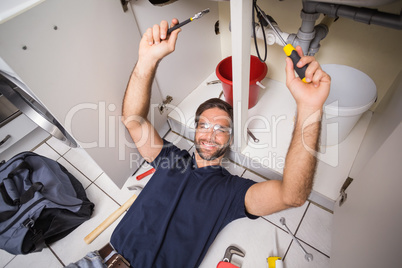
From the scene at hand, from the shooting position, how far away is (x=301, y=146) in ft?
2.53

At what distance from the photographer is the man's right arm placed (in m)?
0.88

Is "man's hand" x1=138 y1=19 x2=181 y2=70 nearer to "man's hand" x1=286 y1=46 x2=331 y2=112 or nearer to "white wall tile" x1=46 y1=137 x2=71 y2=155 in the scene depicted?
"man's hand" x1=286 y1=46 x2=331 y2=112

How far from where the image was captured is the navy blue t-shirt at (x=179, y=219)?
0.94 m

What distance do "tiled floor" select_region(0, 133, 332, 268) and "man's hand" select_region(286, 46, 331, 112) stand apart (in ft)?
2.74

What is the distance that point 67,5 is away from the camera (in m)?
0.77

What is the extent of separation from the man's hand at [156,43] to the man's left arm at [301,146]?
0.46 m

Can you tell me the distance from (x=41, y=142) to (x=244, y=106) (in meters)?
1.81

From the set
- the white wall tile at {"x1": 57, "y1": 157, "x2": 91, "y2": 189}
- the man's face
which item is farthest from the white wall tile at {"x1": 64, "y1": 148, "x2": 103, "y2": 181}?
the man's face

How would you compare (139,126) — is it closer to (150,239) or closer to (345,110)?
(150,239)

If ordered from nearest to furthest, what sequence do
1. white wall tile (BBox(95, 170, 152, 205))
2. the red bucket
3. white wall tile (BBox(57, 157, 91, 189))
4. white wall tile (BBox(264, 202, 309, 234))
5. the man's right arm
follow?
the man's right arm
white wall tile (BBox(264, 202, 309, 234))
the red bucket
white wall tile (BBox(95, 170, 152, 205))
white wall tile (BBox(57, 157, 91, 189))

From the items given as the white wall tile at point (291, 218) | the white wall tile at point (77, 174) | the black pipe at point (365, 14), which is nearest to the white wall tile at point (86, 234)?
the white wall tile at point (77, 174)

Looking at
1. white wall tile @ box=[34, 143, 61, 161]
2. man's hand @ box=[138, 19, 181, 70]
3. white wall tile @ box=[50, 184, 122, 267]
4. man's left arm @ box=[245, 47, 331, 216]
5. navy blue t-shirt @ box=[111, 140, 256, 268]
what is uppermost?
man's hand @ box=[138, 19, 181, 70]

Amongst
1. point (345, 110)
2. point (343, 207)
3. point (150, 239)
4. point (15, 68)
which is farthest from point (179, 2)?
point (343, 207)

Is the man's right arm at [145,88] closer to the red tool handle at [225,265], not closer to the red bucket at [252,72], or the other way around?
the red bucket at [252,72]
